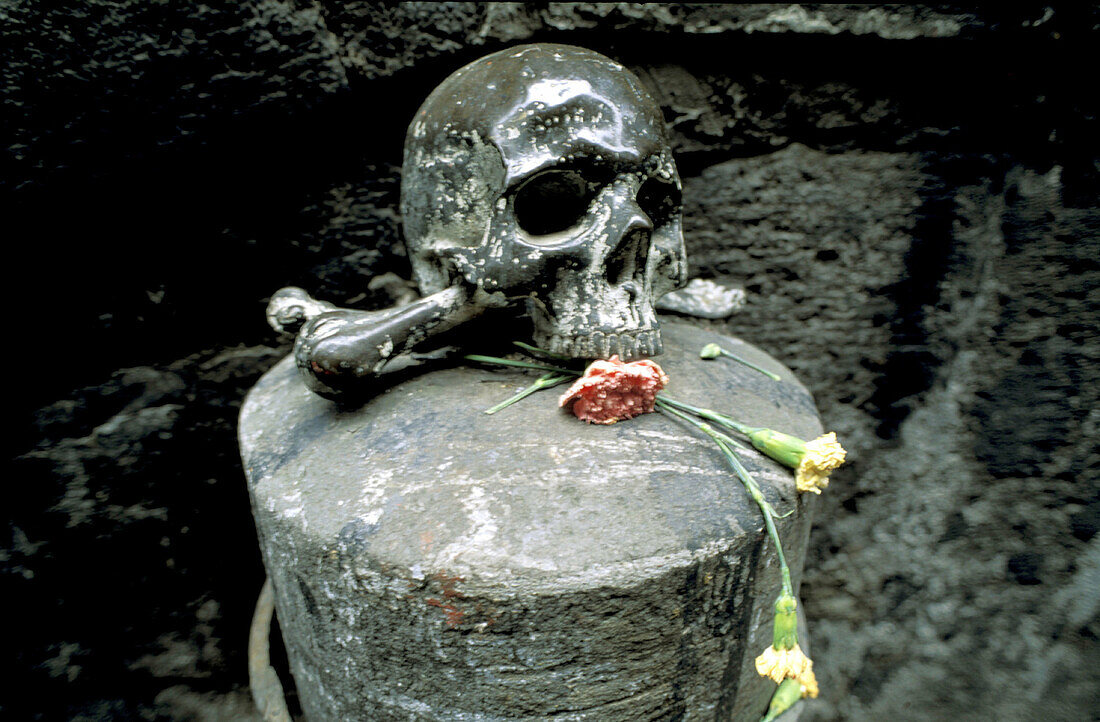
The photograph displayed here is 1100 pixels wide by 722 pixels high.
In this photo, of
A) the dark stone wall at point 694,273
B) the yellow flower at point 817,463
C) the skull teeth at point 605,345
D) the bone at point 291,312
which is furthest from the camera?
the dark stone wall at point 694,273

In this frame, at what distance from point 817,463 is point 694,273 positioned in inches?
33.8

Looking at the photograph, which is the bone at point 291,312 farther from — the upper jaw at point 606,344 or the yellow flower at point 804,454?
the yellow flower at point 804,454

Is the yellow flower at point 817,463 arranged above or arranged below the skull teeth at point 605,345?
below

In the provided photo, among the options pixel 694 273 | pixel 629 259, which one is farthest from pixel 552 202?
pixel 694 273

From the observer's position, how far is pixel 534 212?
38.6 inches

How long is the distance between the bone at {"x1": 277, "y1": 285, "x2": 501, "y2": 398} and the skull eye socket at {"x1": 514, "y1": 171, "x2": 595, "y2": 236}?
0.16m

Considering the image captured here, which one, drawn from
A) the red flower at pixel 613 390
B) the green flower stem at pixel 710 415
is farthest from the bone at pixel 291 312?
the green flower stem at pixel 710 415

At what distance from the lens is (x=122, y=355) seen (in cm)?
126

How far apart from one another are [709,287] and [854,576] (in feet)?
3.06

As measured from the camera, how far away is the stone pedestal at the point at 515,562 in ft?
2.27

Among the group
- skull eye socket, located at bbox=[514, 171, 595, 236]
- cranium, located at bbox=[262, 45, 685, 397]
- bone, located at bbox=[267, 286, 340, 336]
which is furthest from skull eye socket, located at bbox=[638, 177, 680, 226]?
bone, located at bbox=[267, 286, 340, 336]

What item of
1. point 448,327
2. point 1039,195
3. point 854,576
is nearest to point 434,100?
point 448,327

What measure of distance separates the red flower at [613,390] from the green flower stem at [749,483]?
6 cm

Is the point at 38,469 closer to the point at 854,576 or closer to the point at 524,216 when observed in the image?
the point at 524,216
